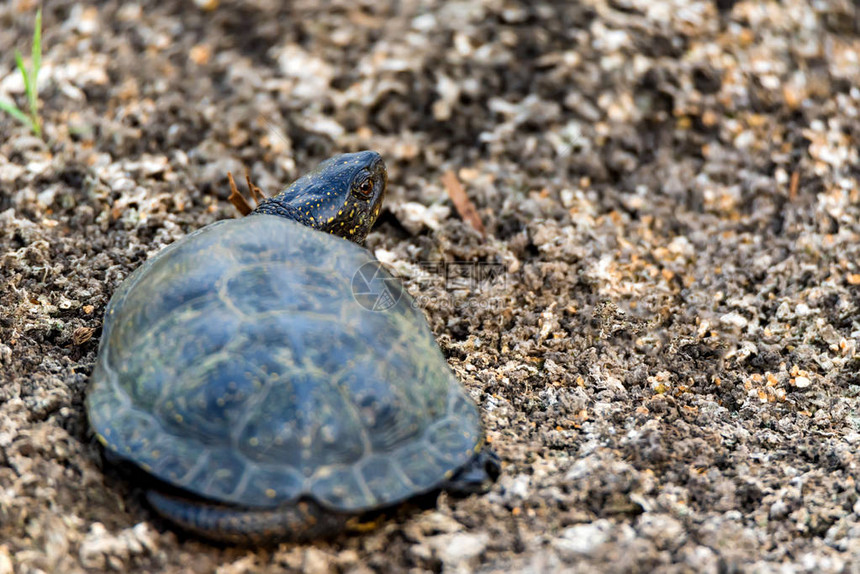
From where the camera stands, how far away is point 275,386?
229 cm

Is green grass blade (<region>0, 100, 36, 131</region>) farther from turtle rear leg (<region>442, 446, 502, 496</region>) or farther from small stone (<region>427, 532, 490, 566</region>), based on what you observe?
small stone (<region>427, 532, 490, 566</region>)

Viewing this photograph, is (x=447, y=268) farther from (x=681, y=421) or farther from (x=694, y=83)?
(x=694, y=83)

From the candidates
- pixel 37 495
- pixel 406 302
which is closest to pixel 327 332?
pixel 406 302

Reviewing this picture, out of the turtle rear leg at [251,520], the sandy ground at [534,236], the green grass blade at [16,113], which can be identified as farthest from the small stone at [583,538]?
the green grass blade at [16,113]

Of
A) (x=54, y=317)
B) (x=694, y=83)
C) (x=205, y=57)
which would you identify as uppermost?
(x=694, y=83)

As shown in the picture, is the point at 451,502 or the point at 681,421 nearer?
the point at 451,502

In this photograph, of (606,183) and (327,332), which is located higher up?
(327,332)

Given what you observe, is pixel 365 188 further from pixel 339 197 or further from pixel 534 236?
pixel 534 236

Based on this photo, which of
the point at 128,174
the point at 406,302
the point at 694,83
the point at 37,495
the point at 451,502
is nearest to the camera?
the point at 37,495

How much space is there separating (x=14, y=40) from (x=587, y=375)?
391 centimetres

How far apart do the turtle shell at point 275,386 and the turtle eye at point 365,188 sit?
68cm

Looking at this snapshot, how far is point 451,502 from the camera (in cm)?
250
